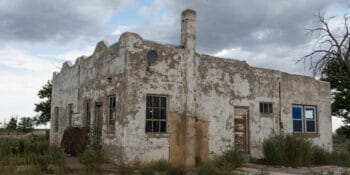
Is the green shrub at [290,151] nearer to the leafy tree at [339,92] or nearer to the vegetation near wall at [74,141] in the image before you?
the vegetation near wall at [74,141]

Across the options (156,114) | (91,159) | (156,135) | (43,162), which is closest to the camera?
(91,159)

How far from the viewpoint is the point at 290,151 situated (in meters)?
13.6

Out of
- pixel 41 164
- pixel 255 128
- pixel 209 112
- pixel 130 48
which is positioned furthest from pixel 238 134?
pixel 41 164

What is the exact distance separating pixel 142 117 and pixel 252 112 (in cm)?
534

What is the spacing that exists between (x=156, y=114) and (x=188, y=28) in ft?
11.0

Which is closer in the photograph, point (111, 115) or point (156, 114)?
point (156, 114)

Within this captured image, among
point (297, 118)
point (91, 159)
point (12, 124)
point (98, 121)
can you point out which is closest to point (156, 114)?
point (98, 121)

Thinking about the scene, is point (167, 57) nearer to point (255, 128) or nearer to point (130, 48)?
point (130, 48)

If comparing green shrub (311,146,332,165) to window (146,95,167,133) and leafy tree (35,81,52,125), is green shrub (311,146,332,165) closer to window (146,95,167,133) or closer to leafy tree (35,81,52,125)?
window (146,95,167,133)

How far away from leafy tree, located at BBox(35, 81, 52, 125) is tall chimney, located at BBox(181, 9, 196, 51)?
20.9 meters

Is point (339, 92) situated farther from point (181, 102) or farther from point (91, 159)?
point (91, 159)

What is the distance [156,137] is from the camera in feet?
41.4

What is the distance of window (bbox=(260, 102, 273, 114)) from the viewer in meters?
16.0

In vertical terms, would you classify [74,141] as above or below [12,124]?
below
